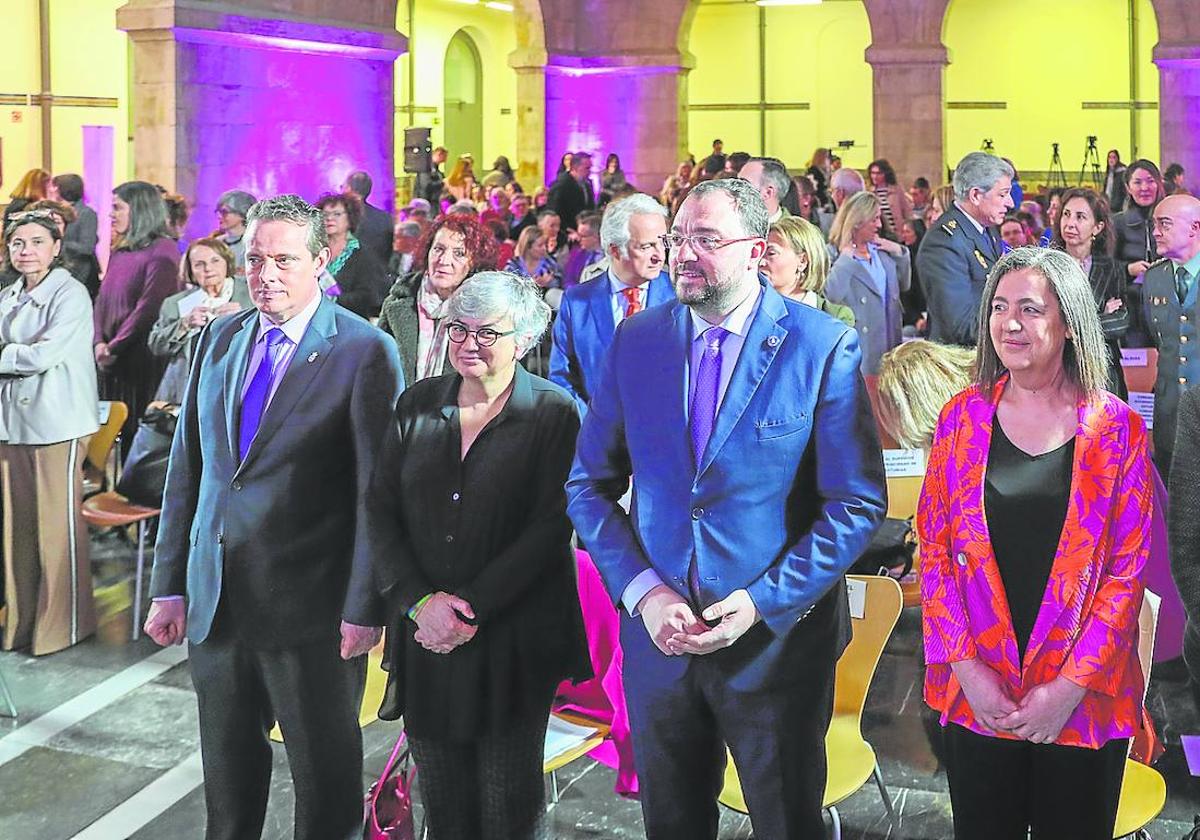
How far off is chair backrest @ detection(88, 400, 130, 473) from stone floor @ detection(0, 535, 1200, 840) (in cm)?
90

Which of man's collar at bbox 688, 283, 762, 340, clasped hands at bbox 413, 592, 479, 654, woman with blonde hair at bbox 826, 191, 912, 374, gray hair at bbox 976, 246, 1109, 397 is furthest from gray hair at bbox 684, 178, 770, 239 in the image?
woman with blonde hair at bbox 826, 191, 912, 374

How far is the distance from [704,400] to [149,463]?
3.95 meters

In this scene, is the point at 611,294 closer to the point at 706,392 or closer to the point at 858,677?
the point at 858,677

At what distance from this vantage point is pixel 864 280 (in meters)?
7.18

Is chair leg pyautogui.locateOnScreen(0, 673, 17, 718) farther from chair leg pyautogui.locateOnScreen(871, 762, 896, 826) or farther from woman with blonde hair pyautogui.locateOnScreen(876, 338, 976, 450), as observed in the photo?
woman with blonde hair pyautogui.locateOnScreen(876, 338, 976, 450)

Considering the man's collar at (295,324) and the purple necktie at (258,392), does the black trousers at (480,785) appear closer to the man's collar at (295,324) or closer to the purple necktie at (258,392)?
the purple necktie at (258,392)

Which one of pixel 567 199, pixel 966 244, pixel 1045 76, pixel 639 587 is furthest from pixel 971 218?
pixel 1045 76

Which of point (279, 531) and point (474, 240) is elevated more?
point (474, 240)

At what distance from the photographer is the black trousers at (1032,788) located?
300cm

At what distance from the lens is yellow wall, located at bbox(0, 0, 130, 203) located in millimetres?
19703

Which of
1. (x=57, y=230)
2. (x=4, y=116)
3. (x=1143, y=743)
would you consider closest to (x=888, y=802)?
(x=1143, y=743)

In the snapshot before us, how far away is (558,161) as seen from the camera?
19.7m

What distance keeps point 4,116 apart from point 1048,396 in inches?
741

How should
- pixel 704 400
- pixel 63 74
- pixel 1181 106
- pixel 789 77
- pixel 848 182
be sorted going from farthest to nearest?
pixel 789 77, pixel 63 74, pixel 1181 106, pixel 848 182, pixel 704 400
